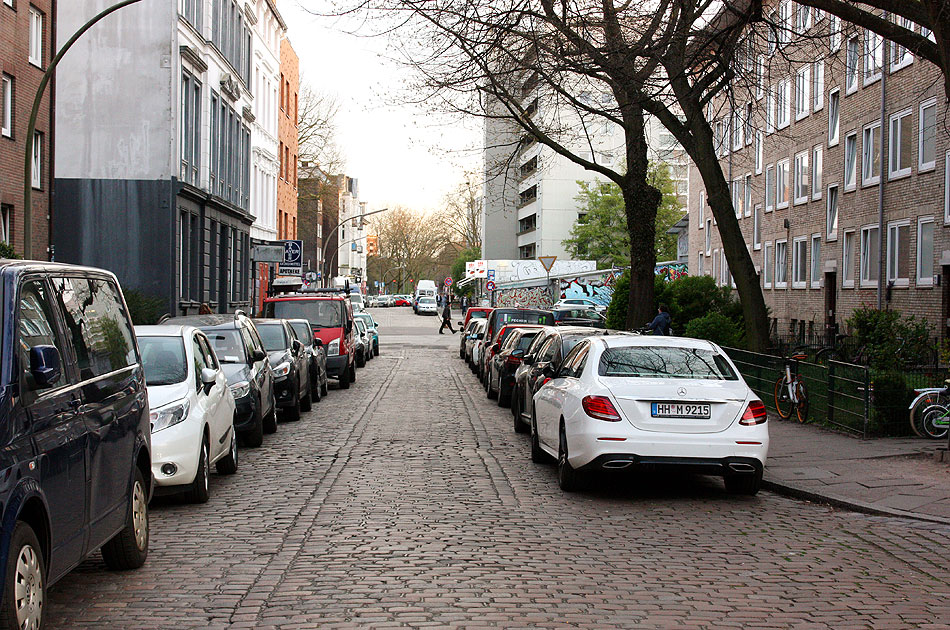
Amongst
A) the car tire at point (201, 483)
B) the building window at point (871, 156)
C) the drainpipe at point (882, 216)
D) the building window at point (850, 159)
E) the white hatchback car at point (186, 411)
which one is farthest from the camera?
the building window at point (850, 159)

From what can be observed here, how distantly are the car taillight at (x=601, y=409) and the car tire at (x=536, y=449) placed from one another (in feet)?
7.89

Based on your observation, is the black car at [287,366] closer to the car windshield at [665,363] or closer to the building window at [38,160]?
the car windshield at [665,363]

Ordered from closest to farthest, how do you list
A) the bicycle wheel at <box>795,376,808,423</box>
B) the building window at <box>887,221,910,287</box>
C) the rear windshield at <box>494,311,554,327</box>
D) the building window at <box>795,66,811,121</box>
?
the bicycle wheel at <box>795,376,808,423</box>, the rear windshield at <box>494,311,554,327</box>, the building window at <box>887,221,910,287</box>, the building window at <box>795,66,811,121</box>

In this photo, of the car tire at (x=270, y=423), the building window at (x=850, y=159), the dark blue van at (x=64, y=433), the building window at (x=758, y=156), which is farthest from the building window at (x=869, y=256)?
the dark blue van at (x=64, y=433)

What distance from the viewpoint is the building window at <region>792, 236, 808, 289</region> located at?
1575 inches

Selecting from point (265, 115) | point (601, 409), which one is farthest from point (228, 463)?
point (265, 115)

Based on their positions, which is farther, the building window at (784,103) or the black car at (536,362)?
the building window at (784,103)

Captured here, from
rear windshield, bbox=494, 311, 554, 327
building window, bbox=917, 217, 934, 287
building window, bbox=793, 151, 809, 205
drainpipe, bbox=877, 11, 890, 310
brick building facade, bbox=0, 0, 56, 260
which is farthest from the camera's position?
building window, bbox=793, 151, 809, 205

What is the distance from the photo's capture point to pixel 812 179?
38844 mm

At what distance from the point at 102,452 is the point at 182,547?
1.99 m

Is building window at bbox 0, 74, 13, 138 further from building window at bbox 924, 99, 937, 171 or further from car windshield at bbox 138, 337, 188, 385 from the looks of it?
building window at bbox 924, 99, 937, 171

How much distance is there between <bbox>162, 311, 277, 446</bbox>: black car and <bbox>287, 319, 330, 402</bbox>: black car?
174 inches

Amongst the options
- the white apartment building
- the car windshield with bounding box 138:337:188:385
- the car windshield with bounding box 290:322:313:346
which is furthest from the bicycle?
the white apartment building

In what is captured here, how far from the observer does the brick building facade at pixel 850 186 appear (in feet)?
93.8
